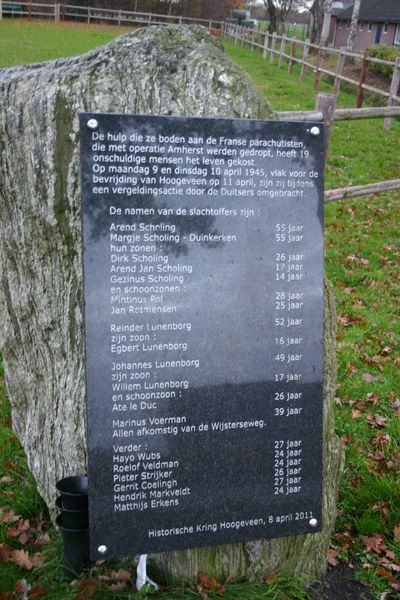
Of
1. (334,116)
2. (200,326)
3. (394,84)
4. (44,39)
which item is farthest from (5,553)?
(44,39)

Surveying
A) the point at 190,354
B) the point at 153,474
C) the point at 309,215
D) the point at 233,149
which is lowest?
the point at 153,474

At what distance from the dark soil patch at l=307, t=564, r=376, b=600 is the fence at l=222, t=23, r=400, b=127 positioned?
13.2 metres

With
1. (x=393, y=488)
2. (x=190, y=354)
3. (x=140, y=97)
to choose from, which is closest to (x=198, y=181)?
(x=140, y=97)

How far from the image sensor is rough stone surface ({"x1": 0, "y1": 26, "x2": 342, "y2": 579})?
277 centimetres

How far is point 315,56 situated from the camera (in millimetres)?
31188

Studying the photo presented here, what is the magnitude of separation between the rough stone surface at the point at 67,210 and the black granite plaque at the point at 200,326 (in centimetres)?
29

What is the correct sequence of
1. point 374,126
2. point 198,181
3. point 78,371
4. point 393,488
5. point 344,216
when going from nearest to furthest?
point 198,181 < point 78,371 < point 393,488 < point 344,216 < point 374,126

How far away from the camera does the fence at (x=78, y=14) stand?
120 ft

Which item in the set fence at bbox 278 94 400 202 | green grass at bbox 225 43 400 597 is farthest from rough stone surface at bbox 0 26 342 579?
fence at bbox 278 94 400 202

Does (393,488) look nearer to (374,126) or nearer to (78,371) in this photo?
(78,371)

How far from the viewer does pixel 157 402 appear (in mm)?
2674

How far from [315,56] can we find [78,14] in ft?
50.3

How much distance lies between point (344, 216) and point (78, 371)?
664 centimetres

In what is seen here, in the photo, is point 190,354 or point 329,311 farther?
point 329,311
